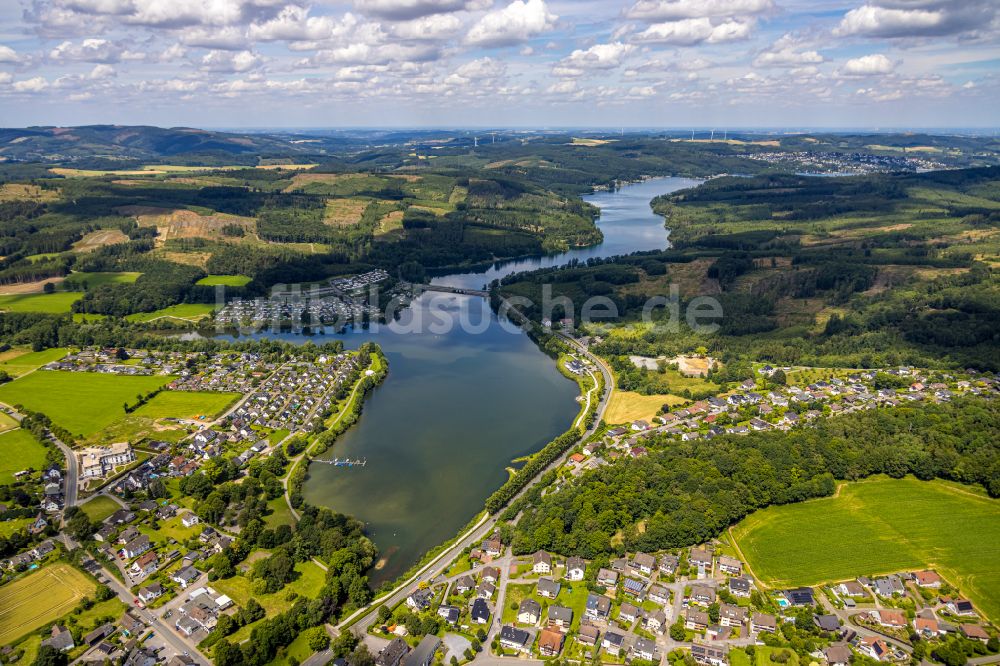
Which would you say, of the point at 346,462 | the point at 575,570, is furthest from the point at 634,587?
the point at 346,462

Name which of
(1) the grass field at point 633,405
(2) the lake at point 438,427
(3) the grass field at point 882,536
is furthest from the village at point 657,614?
(1) the grass field at point 633,405

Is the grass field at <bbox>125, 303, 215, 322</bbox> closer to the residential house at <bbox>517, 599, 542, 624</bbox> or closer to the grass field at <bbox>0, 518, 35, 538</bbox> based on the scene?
the grass field at <bbox>0, 518, 35, 538</bbox>

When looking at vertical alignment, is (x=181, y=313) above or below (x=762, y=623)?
above

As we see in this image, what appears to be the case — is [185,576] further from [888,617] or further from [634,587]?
[888,617]

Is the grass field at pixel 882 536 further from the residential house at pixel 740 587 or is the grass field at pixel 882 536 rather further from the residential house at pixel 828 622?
the residential house at pixel 828 622

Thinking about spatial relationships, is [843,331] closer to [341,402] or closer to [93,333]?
[341,402]

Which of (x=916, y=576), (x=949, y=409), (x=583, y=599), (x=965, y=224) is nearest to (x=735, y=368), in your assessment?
(x=949, y=409)
